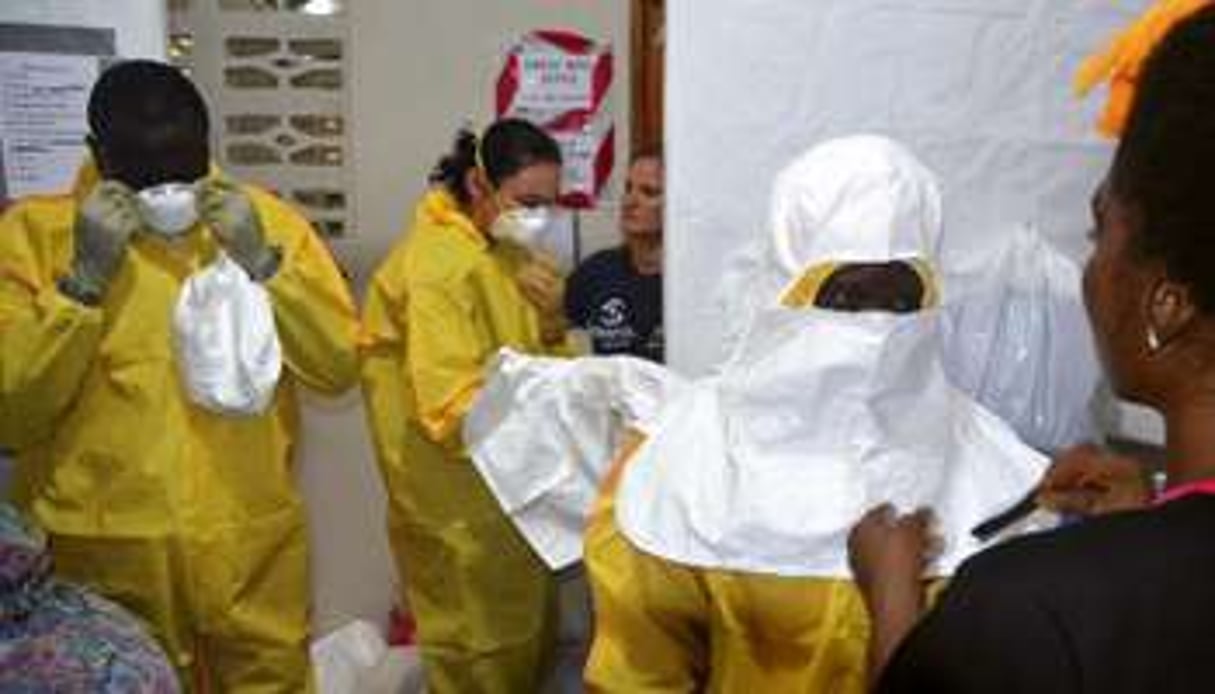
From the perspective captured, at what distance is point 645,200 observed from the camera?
2.59m

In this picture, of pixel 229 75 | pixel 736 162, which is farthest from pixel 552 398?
pixel 229 75

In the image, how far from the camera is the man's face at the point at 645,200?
2582mm

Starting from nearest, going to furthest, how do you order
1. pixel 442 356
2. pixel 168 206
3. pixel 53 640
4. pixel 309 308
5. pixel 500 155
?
pixel 53 640 < pixel 168 206 < pixel 309 308 < pixel 442 356 < pixel 500 155

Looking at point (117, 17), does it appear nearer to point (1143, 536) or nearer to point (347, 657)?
point (347, 657)

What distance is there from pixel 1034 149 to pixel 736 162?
0.46 meters

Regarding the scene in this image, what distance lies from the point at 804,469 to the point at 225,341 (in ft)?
3.30

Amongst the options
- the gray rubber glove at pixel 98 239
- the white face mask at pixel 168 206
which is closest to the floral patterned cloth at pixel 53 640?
the gray rubber glove at pixel 98 239

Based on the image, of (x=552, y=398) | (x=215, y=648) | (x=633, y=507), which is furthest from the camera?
(x=215, y=648)

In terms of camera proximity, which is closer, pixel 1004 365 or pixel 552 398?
pixel 1004 365

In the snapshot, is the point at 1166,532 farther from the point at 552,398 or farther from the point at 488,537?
the point at 488,537

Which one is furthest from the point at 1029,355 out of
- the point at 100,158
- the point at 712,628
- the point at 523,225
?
the point at 100,158

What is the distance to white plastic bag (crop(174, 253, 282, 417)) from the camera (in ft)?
6.23

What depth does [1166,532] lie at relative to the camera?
70 centimetres

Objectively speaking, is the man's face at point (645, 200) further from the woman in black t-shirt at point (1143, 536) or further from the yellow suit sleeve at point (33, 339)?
the woman in black t-shirt at point (1143, 536)
